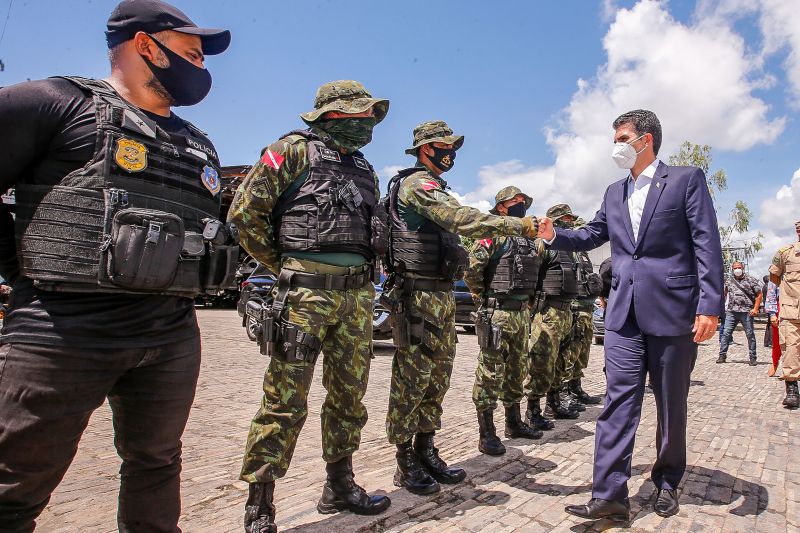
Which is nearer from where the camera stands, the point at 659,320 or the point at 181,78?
the point at 181,78

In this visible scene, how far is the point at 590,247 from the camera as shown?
145 inches

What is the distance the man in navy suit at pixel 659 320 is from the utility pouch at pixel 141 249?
258 cm

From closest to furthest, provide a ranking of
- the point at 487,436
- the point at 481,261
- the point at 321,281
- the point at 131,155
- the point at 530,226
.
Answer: the point at 131,155
the point at 321,281
the point at 530,226
the point at 487,436
the point at 481,261

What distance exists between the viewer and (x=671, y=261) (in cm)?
313

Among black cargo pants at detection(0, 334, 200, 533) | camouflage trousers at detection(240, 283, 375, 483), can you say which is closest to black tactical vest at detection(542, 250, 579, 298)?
camouflage trousers at detection(240, 283, 375, 483)

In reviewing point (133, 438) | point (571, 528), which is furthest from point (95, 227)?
point (571, 528)

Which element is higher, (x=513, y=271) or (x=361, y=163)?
(x=361, y=163)

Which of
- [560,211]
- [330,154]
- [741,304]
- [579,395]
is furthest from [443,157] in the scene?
[741,304]

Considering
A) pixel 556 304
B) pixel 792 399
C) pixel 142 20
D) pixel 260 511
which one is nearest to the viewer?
pixel 142 20

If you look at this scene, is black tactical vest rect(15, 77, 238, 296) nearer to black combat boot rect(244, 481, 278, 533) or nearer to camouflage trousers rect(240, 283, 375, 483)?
camouflage trousers rect(240, 283, 375, 483)

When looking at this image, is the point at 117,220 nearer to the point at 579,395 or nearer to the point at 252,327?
the point at 252,327

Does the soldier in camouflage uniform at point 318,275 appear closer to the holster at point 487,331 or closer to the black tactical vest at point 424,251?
the black tactical vest at point 424,251

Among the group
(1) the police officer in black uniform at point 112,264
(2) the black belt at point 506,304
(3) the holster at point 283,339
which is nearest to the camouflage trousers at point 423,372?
(3) the holster at point 283,339

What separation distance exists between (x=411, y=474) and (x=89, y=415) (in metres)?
2.16
